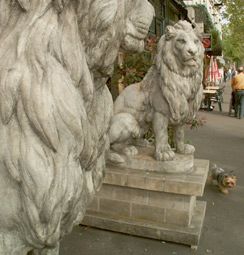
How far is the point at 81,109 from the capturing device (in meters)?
1.33

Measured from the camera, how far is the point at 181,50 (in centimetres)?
349

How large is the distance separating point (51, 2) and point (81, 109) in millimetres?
368

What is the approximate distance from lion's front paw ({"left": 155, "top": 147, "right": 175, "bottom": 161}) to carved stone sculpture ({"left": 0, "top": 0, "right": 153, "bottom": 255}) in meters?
2.51

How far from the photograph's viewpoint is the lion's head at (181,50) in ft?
11.5

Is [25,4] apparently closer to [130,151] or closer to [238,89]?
[130,151]

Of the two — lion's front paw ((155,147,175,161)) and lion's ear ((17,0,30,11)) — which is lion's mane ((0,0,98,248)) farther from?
lion's front paw ((155,147,175,161))

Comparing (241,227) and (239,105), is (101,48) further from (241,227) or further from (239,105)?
(239,105)

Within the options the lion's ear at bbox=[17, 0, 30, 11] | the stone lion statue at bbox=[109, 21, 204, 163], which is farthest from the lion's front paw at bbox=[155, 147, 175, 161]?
the lion's ear at bbox=[17, 0, 30, 11]

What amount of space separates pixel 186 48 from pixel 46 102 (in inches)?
96.7

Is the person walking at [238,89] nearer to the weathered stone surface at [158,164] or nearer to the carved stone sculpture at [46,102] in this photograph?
the weathered stone surface at [158,164]

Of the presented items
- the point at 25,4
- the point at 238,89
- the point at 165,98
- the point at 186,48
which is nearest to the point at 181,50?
the point at 186,48

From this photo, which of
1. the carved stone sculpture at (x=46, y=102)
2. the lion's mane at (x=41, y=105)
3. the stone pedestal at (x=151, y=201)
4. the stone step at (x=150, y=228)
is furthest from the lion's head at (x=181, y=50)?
the lion's mane at (x=41, y=105)

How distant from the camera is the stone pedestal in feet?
12.4

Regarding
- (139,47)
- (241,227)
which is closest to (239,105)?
(241,227)
